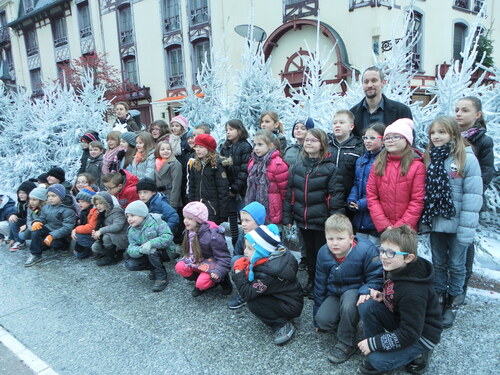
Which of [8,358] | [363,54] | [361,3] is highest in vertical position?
[361,3]

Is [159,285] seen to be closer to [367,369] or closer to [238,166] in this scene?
[238,166]

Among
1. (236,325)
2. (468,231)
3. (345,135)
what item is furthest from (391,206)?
(236,325)

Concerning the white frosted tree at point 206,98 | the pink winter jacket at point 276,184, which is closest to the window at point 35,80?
the white frosted tree at point 206,98

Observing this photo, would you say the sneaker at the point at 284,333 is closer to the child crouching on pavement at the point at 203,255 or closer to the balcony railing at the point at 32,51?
the child crouching on pavement at the point at 203,255

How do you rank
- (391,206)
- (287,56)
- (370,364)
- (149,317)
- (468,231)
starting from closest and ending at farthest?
(370,364) < (468,231) < (391,206) < (149,317) < (287,56)

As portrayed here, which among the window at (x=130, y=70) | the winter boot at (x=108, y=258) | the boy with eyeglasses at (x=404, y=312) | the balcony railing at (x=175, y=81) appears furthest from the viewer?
the window at (x=130, y=70)

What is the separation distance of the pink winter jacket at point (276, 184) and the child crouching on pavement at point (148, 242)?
1.30 m

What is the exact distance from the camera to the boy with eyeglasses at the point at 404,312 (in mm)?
2330

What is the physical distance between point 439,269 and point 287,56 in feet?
42.7

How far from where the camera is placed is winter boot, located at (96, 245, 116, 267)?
488cm

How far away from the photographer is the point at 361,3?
12.3 meters

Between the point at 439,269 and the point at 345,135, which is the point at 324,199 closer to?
the point at 345,135

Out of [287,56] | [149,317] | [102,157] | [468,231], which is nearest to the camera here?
[468,231]

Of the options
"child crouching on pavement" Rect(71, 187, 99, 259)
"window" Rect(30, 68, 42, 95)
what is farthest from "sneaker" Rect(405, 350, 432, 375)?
"window" Rect(30, 68, 42, 95)
